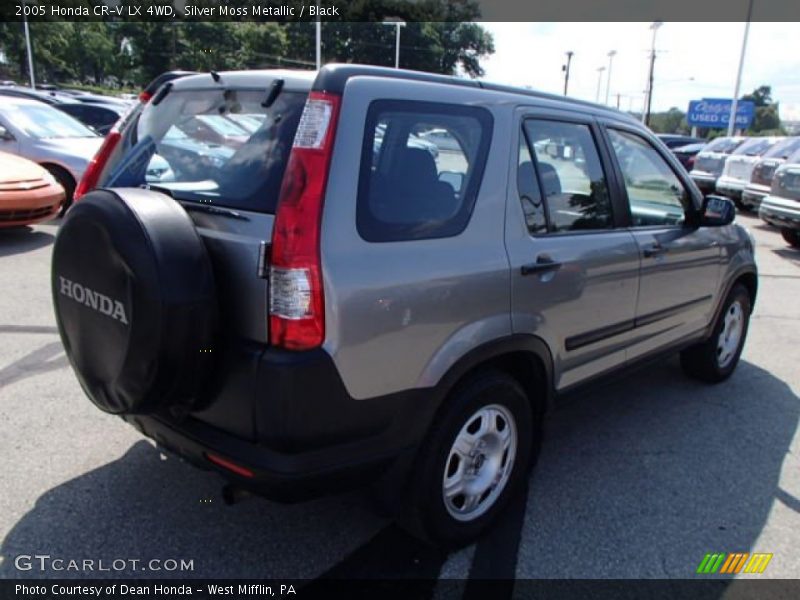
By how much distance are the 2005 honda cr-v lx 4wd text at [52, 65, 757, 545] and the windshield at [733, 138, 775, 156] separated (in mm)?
13588

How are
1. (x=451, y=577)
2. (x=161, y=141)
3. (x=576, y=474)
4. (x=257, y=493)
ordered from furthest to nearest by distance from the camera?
(x=576, y=474) < (x=161, y=141) < (x=451, y=577) < (x=257, y=493)

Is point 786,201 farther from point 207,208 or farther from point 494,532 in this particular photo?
point 207,208

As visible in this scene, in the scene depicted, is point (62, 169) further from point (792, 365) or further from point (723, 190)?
point (723, 190)

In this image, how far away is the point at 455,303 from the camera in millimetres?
2365

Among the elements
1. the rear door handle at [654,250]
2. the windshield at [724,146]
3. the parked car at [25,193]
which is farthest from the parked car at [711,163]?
the parked car at [25,193]

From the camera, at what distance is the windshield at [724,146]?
16.6 m

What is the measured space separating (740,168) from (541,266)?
44.4 feet

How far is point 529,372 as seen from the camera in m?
2.94

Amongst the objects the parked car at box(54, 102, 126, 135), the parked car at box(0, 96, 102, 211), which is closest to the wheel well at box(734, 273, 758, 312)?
the parked car at box(0, 96, 102, 211)

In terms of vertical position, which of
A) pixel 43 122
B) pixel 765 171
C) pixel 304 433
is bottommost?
pixel 304 433

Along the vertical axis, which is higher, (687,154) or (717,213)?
(717,213)

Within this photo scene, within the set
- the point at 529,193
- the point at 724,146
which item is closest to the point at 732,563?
the point at 529,193

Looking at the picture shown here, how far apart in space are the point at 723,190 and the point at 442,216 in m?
14.2

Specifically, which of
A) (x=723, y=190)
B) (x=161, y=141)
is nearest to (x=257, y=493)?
(x=161, y=141)
